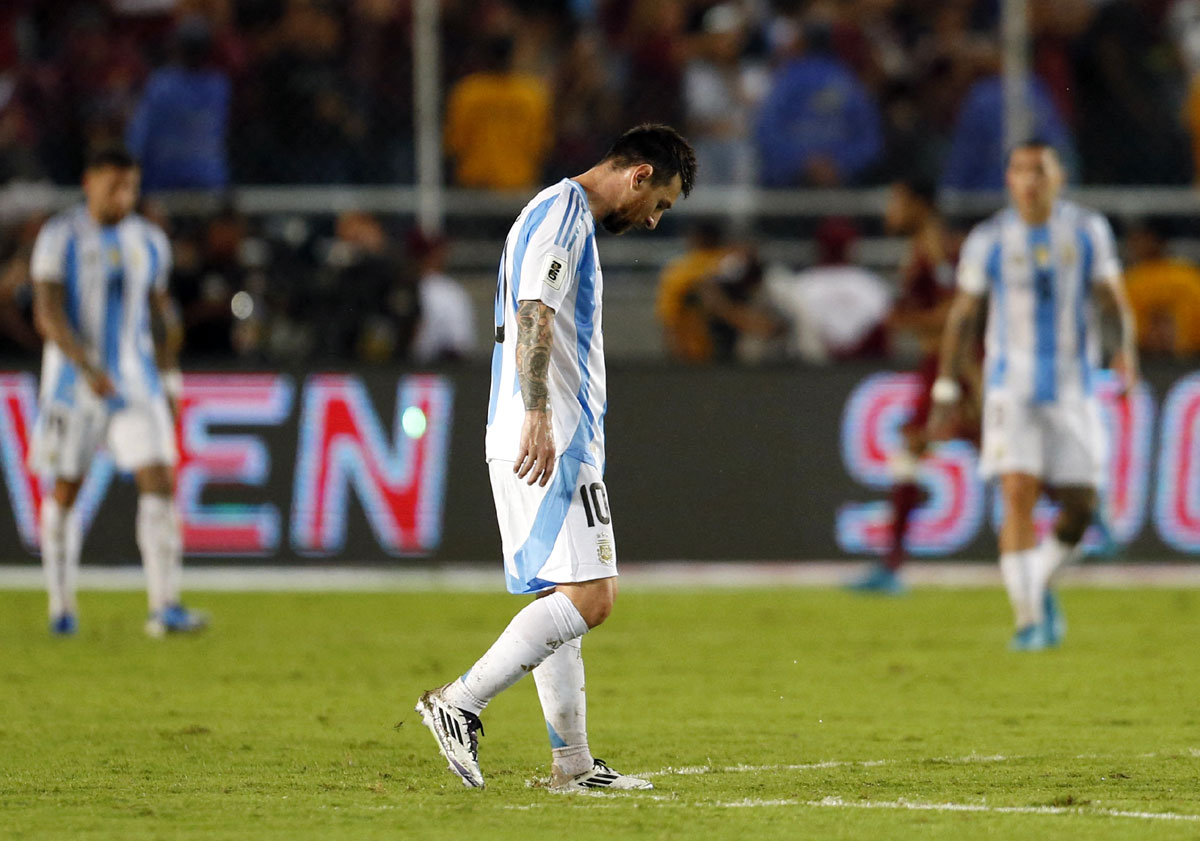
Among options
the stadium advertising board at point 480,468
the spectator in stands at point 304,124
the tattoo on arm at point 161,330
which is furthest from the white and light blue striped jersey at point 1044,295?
the spectator in stands at point 304,124

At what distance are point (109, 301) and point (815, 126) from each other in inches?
253

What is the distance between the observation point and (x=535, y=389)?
606cm

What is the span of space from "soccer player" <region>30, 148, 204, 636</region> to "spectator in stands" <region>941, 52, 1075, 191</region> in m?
6.91

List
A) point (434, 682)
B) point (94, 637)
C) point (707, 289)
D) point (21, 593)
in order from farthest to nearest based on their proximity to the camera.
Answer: point (707, 289) → point (21, 593) → point (94, 637) → point (434, 682)

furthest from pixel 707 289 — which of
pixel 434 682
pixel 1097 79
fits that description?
pixel 434 682

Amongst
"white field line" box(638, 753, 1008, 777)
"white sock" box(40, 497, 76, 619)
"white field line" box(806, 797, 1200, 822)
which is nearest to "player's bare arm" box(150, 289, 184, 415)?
"white sock" box(40, 497, 76, 619)

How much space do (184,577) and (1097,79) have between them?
25.9ft

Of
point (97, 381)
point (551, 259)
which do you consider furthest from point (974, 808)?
point (97, 381)

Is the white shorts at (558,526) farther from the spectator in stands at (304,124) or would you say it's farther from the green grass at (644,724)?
the spectator in stands at (304,124)

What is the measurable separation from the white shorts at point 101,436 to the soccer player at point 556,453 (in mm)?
5262

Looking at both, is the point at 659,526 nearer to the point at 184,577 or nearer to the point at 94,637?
the point at 184,577

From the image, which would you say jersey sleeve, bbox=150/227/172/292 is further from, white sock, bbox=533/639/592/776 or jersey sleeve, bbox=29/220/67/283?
white sock, bbox=533/639/592/776

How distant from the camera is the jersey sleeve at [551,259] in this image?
20.1 feet

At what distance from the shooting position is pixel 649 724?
7.98m
